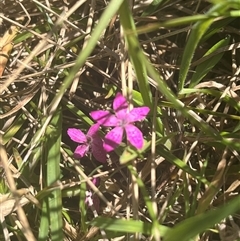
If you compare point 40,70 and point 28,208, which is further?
point 40,70

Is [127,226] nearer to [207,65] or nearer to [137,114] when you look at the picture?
[137,114]

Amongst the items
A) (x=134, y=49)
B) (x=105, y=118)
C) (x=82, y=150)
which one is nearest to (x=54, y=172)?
(x=82, y=150)

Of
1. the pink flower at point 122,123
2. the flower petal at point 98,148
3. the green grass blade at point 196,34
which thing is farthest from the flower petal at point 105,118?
the green grass blade at point 196,34

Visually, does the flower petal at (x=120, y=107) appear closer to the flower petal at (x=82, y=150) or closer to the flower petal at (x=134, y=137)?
the flower petal at (x=134, y=137)

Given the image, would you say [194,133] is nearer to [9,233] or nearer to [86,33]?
[86,33]

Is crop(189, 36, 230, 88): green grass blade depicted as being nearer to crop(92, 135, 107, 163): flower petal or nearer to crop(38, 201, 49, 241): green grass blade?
crop(92, 135, 107, 163): flower petal

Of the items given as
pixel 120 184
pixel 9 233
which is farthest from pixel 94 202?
pixel 9 233

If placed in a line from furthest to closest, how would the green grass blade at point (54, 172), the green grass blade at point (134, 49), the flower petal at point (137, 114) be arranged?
1. the green grass blade at point (54, 172)
2. the flower petal at point (137, 114)
3. the green grass blade at point (134, 49)
